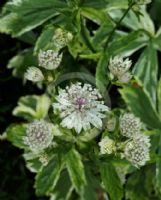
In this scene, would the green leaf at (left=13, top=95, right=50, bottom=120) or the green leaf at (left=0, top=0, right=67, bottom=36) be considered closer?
the green leaf at (left=0, top=0, right=67, bottom=36)

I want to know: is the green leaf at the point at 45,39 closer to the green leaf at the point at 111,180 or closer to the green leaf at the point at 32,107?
the green leaf at the point at 32,107

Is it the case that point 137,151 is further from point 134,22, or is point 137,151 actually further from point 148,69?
point 134,22

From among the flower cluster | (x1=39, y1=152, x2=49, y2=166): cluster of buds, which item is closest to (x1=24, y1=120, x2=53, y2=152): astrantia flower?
(x1=39, y1=152, x2=49, y2=166): cluster of buds

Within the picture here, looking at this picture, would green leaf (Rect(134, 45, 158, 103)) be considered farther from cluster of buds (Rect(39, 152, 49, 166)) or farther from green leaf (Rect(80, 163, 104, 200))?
cluster of buds (Rect(39, 152, 49, 166))

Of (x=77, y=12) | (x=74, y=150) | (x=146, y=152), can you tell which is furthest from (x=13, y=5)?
(x=146, y=152)

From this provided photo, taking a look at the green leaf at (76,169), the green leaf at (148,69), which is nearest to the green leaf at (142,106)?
the green leaf at (148,69)

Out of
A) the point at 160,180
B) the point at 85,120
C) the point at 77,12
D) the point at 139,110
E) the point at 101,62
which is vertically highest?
the point at 77,12

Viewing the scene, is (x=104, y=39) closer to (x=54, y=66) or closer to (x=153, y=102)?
(x=153, y=102)
